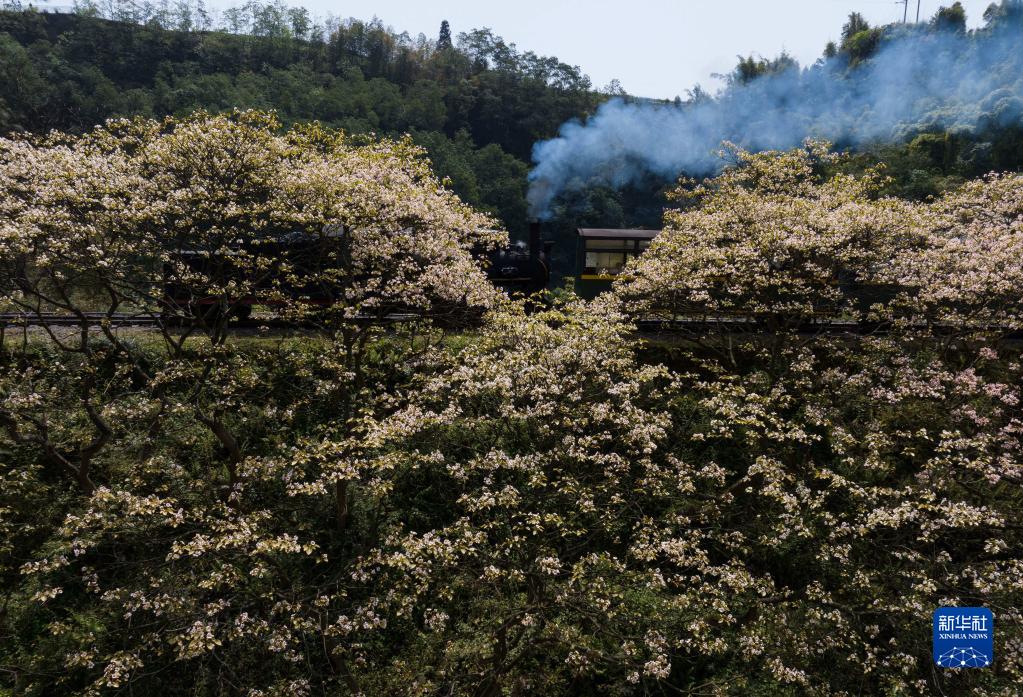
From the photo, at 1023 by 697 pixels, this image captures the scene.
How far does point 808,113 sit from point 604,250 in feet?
130

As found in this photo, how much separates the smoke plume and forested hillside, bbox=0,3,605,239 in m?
6.52

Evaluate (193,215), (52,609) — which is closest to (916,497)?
(193,215)

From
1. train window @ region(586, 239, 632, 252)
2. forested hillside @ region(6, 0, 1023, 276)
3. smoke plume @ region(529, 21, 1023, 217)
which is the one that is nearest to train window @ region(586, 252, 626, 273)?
train window @ region(586, 239, 632, 252)

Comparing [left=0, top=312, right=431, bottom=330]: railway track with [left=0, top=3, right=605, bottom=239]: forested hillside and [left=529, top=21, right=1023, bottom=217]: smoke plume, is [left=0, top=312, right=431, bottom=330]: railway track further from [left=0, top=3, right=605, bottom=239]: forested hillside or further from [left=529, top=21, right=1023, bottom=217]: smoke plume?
[left=529, top=21, right=1023, bottom=217]: smoke plume

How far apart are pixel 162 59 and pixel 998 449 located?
77540 millimetres

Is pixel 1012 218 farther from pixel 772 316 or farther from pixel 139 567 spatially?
pixel 139 567

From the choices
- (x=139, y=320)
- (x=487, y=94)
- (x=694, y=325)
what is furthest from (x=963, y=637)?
(x=487, y=94)

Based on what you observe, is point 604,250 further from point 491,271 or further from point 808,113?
point 808,113

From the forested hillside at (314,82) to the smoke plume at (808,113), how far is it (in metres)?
6.52

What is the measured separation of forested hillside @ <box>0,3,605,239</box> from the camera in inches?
1962

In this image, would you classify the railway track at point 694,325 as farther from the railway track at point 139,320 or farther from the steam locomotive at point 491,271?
the steam locomotive at point 491,271

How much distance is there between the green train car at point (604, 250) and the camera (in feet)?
65.9

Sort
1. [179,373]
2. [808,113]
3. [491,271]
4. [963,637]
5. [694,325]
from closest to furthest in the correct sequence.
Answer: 1. [963,637]
2. [179,373]
3. [694,325]
4. [491,271]
5. [808,113]

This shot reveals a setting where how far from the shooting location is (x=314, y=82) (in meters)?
61.9
